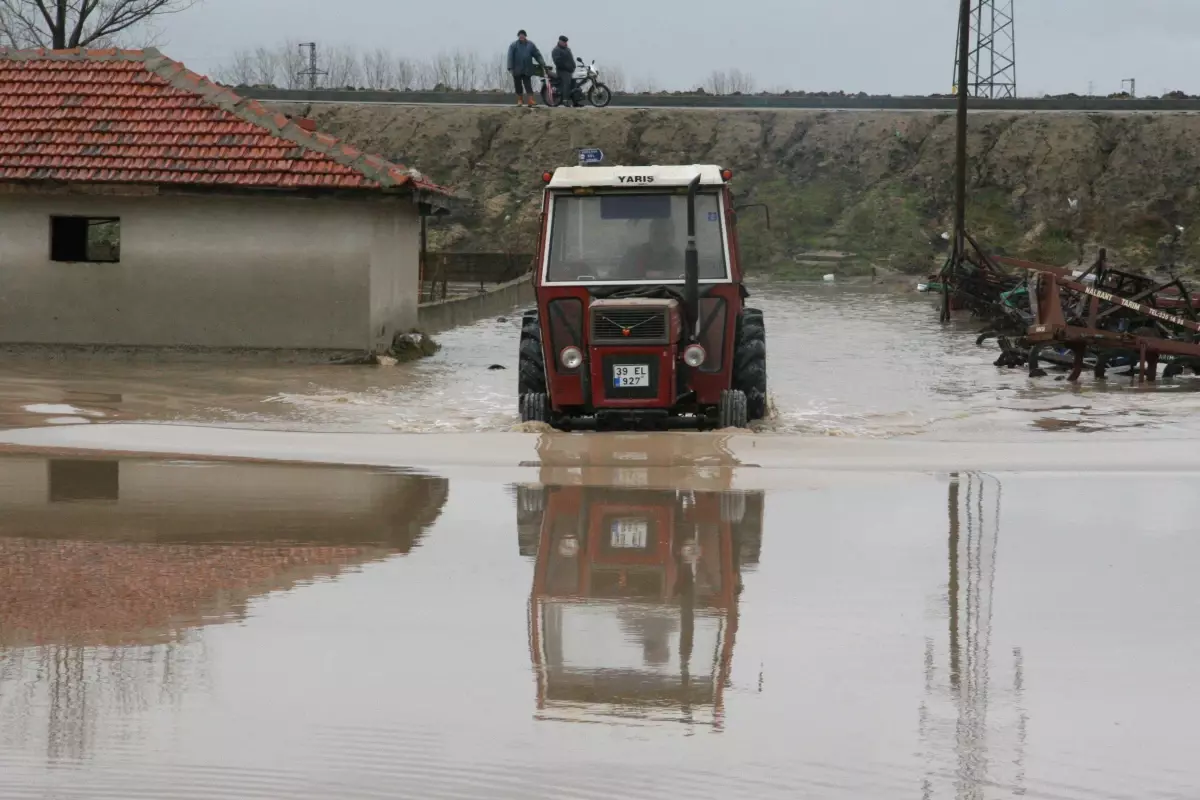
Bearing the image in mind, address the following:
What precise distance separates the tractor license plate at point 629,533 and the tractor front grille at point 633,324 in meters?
4.08

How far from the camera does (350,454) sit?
13.0 m

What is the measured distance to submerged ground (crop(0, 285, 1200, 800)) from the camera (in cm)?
537

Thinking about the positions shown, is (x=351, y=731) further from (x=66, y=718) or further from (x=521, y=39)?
(x=521, y=39)

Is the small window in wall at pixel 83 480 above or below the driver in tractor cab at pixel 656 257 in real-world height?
below

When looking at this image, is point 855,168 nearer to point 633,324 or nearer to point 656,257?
point 656,257

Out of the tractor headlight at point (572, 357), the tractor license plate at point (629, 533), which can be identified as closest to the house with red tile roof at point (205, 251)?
the tractor headlight at point (572, 357)

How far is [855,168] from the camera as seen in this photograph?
49.6 meters

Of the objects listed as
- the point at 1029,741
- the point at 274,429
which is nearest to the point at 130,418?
the point at 274,429

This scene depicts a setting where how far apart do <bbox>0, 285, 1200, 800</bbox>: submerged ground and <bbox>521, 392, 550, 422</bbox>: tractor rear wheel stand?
1.02 metres

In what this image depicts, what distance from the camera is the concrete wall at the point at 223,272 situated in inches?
888

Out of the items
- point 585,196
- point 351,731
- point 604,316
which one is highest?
point 585,196

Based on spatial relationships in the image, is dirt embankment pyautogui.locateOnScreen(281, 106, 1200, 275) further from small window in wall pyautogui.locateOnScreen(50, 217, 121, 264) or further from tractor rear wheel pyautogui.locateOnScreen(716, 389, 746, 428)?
tractor rear wheel pyautogui.locateOnScreen(716, 389, 746, 428)

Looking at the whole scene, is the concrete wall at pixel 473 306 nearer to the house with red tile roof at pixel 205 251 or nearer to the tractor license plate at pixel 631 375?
the house with red tile roof at pixel 205 251

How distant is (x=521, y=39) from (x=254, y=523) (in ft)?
112
